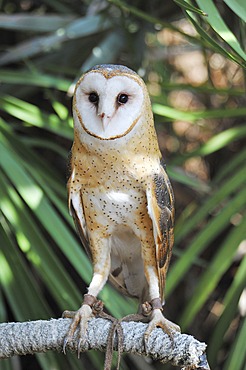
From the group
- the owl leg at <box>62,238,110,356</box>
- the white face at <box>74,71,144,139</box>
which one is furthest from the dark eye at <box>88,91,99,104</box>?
the owl leg at <box>62,238,110,356</box>

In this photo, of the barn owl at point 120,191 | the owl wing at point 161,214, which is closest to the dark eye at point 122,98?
the barn owl at point 120,191

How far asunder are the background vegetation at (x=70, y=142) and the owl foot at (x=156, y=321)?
20 centimetres

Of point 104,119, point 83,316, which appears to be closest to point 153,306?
point 83,316

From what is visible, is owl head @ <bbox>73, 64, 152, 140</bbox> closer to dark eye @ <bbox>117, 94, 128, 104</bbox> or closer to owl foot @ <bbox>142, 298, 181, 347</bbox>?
dark eye @ <bbox>117, 94, 128, 104</bbox>

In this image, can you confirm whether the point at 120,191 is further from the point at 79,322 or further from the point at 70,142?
the point at 70,142

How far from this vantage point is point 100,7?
6.31 ft

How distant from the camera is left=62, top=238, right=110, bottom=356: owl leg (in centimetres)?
104

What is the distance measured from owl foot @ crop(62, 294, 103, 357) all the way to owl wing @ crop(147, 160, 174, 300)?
126 mm

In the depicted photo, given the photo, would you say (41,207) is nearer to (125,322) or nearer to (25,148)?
(25,148)

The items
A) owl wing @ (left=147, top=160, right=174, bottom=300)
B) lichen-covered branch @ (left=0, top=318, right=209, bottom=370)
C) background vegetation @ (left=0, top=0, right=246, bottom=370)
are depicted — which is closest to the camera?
lichen-covered branch @ (left=0, top=318, right=209, bottom=370)

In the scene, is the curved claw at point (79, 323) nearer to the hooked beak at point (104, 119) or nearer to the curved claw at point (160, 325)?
the curved claw at point (160, 325)

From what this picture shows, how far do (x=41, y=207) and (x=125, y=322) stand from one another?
1.33 feet

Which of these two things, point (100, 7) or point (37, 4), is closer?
point (100, 7)

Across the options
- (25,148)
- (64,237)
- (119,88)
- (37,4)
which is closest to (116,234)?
(64,237)
